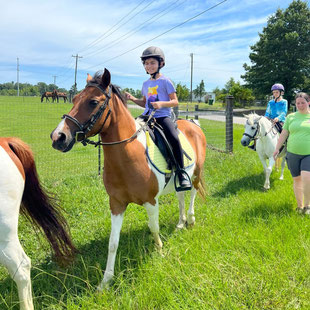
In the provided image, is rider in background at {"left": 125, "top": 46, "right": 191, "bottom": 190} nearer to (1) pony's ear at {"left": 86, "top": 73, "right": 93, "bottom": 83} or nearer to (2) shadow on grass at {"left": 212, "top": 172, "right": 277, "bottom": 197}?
(1) pony's ear at {"left": 86, "top": 73, "right": 93, "bottom": 83}

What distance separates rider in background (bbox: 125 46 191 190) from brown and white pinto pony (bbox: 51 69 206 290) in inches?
15.3

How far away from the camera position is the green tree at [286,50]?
33.5m

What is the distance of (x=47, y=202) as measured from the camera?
264 cm

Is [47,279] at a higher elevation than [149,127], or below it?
below

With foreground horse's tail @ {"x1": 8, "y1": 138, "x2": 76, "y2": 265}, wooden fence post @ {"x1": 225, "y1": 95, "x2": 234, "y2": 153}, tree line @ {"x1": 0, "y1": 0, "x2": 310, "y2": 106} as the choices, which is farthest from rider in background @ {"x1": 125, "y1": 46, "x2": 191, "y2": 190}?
tree line @ {"x1": 0, "y1": 0, "x2": 310, "y2": 106}

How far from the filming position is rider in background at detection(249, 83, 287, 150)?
21.9 ft

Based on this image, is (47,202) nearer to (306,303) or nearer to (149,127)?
(149,127)

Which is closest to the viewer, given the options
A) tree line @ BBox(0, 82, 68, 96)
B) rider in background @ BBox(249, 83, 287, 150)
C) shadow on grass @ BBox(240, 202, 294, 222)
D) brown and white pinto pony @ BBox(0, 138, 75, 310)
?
brown and white pinto pony @ BBox(0, 138, 75, 310)

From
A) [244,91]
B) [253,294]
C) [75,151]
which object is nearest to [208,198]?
[253,294]

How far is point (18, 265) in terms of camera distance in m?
2.05

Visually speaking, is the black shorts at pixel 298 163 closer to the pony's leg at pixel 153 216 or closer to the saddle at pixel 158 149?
the saddle at pixel 158 149

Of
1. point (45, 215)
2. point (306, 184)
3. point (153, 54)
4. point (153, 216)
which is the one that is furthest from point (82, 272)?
point (306, 184)

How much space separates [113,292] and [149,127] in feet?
6.25

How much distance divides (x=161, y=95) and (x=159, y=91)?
0.06 meters
